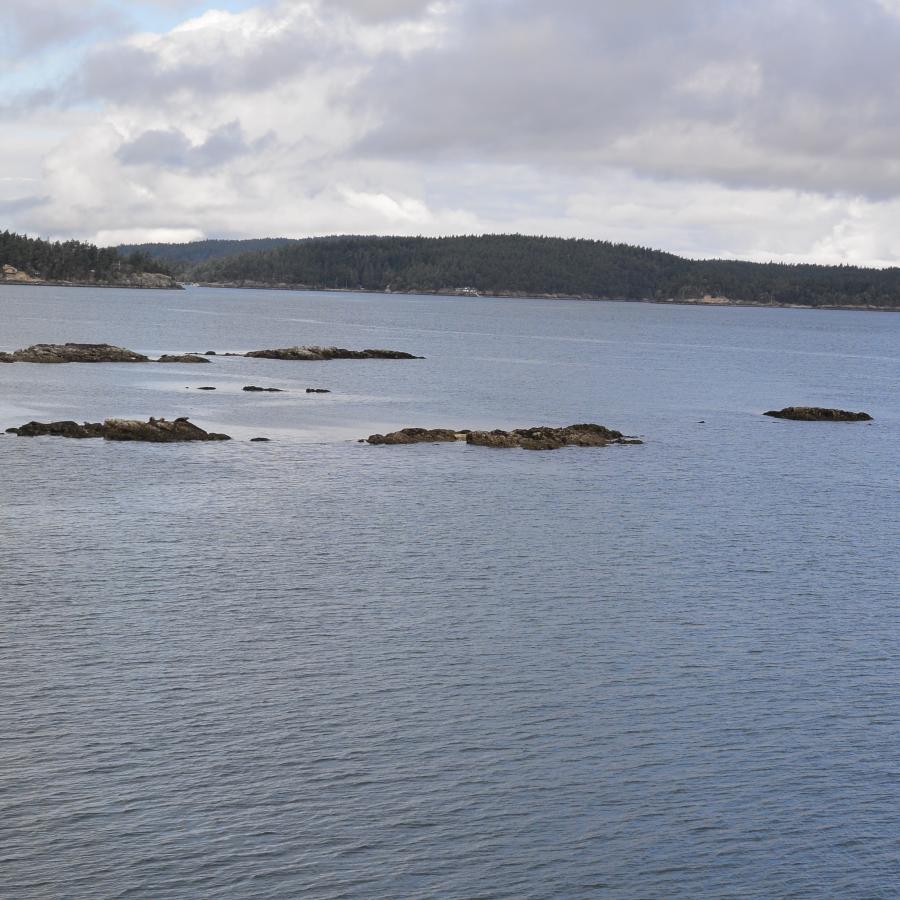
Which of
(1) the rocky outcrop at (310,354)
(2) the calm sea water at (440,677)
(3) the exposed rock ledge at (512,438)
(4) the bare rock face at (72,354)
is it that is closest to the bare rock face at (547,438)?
(3) the exposed rock ledge at (512,438)

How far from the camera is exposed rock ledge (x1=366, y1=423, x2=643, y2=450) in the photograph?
7150cm

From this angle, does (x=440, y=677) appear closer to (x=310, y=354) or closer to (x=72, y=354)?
(x=72, y=354)

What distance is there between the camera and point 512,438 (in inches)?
2852

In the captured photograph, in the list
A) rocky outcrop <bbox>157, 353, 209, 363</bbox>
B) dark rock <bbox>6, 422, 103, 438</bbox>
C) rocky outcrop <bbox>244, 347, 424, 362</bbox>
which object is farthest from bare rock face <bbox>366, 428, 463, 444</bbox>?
rocky outcrop <bbox>244, 347, 424, 362</bbox>

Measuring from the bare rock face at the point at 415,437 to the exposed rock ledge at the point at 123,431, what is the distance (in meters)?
8.92

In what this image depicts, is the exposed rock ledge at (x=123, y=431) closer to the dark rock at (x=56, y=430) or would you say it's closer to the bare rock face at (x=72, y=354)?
the dark rock at (x=56, y=430)

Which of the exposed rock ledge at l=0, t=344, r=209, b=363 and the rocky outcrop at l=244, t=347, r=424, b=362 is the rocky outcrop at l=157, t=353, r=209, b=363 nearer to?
the exposed rock ledge at l=0, t=344, r=209, b=363

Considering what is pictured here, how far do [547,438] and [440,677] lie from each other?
42276 millimetres

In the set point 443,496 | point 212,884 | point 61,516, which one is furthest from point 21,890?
point 443,496

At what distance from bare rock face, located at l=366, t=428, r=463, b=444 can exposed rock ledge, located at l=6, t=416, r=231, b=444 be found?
892 centimetres

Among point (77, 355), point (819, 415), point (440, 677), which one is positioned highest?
point (77, 355)

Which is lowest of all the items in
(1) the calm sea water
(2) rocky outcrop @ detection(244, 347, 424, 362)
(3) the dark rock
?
(1) the calm sea water

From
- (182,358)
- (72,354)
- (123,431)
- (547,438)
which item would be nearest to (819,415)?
(547,438)

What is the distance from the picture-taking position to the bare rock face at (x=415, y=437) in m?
71.2
